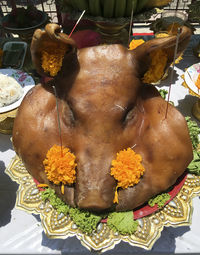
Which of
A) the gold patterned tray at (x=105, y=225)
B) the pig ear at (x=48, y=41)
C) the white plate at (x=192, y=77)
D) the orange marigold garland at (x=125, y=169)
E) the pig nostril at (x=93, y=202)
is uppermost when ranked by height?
the pig ear at (x=48, y=41)

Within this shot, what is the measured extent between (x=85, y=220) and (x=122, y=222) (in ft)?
0.58

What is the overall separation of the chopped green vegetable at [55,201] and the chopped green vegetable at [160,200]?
43 centimetres

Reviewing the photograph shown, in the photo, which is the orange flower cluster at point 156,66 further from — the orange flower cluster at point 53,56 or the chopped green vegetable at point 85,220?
the chopped green vegetable at point 85,220

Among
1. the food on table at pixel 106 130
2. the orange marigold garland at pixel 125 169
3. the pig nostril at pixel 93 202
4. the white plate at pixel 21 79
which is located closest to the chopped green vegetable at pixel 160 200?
the food on table at pixel 106 130

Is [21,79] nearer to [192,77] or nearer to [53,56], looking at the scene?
[53,56]

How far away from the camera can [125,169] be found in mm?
1146

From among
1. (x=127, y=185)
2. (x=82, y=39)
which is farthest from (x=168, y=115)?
(x=82, y=39)

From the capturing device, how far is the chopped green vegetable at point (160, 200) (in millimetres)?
1232

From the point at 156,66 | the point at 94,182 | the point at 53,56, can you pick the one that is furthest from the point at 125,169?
the point at 53,56

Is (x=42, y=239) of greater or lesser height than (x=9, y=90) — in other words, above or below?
below

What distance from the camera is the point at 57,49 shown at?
1.15 metres

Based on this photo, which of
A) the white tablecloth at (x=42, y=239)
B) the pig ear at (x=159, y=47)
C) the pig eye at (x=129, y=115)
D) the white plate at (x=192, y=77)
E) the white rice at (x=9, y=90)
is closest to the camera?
the pig ear at (x=159, y=47)

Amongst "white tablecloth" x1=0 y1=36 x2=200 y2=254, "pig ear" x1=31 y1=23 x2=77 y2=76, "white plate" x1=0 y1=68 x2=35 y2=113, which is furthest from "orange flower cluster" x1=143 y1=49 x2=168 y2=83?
"white plate" x1=0 y1=68 x2=35 y2=113

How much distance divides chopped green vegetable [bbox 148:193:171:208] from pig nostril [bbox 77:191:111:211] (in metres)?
0.26
